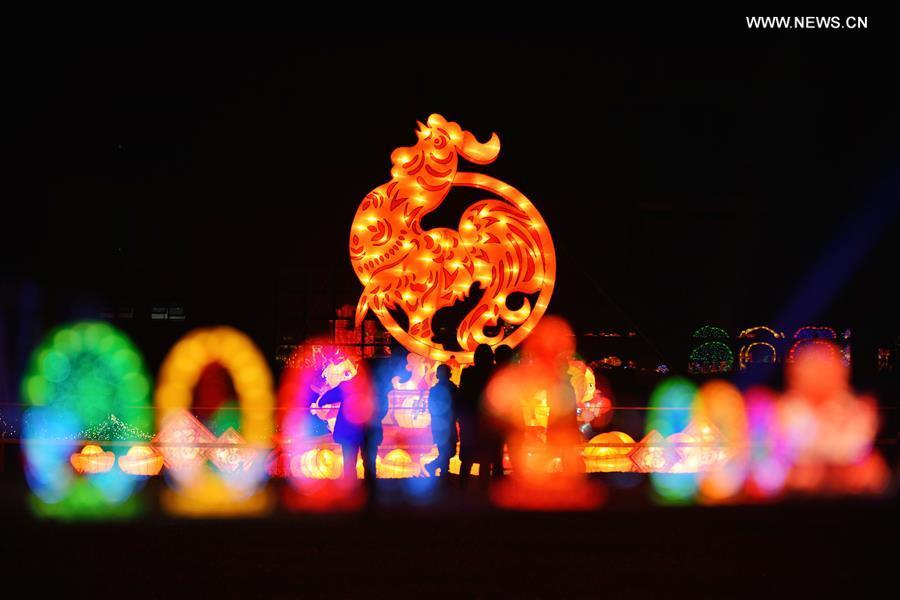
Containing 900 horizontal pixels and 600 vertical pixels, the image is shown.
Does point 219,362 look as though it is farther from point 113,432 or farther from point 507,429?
point 507,429

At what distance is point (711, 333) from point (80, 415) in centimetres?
1486

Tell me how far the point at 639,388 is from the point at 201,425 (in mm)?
12216

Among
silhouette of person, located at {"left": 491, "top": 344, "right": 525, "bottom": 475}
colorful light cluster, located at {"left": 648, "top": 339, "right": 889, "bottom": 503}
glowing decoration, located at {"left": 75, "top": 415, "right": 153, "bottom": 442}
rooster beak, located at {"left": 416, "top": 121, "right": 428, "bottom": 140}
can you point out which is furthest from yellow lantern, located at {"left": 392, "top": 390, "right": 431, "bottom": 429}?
rooster beak, located at {"left": 416, "top": 121, "right": 428, "bottom": 140}

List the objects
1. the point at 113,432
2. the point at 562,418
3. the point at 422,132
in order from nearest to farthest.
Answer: the point at 562,418
the point at 113,432
the point at 422,132

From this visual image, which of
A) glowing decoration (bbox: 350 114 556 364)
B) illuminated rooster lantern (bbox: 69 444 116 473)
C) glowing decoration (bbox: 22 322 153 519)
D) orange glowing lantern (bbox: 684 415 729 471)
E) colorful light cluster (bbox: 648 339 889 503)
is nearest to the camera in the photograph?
glowing decoration (bbox: 22 322 153 519)

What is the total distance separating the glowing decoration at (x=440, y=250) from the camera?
1359cm

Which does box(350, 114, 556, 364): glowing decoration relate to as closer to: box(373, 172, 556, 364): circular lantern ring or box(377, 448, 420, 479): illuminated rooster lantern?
box(373, 172, 556, 364): circular lantern ring

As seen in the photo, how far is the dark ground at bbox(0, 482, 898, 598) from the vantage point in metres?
6.48

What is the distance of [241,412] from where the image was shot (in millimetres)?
12195

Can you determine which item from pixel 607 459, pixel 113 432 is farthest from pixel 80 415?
pixel 607 459

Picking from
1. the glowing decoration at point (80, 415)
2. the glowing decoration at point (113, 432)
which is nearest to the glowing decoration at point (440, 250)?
the glowing decoration at point (113, 432)

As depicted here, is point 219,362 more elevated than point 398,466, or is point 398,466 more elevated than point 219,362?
point 219,362

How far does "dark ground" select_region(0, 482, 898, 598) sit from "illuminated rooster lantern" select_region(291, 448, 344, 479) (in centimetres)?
281

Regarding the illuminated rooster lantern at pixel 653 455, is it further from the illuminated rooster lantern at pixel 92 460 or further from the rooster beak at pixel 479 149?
the illuminated rooster lantern at pixel 92 460
